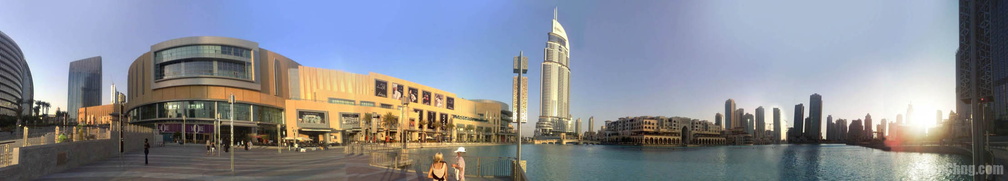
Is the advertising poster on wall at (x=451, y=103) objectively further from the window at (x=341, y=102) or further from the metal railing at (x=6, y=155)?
the metal railing at (x=6, y=155)

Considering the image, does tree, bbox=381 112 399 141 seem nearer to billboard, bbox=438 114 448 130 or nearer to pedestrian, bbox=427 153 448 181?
billboard, bbox=438 114 448 130

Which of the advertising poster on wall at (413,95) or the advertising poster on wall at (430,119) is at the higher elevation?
the advertising poster on wall at (413,95)

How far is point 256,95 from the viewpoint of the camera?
293 ft

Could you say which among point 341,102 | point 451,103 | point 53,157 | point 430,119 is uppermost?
point 341,102

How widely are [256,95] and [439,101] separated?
47793 mm

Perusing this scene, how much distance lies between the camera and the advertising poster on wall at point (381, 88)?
339 feet

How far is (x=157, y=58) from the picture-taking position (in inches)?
3280

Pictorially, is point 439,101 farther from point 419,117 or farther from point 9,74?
point 9,74

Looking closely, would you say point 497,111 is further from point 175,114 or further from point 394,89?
point 175,114

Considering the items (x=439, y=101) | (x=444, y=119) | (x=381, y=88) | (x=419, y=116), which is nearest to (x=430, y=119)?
(x=419, y=116)

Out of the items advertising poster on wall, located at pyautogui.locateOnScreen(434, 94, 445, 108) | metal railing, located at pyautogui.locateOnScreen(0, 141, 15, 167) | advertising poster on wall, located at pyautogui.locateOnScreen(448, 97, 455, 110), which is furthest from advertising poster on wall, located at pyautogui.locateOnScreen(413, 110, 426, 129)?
metal railing, located at pyautogui.locateOnScreen(0, 141, 15, 167)

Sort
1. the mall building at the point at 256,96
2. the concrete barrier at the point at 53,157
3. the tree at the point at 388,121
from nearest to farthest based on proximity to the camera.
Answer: the concrete barrier at the point at 53,157 → the mall building at the point at 256,96 → the tree at the point at 388,121

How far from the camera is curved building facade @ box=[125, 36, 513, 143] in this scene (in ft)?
269

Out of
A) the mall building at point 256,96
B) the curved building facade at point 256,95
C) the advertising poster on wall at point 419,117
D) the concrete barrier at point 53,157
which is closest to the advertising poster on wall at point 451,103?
the mall building at point 256,96
